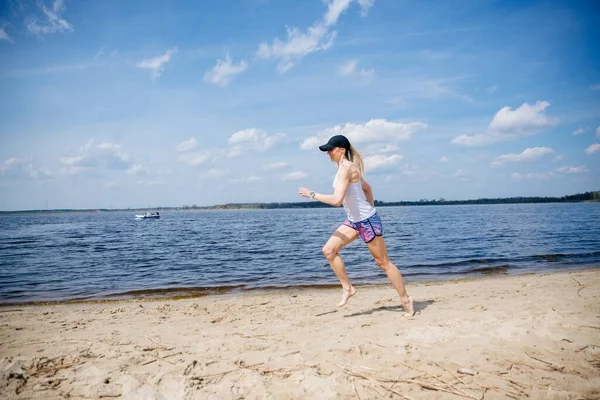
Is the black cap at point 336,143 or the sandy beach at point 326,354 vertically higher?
the black cap at point 336,143

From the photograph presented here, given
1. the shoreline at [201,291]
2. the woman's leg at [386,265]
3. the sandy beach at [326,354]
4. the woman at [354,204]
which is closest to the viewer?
the sandy beach at [326,354]

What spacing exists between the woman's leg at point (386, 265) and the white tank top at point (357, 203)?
0.38 metres

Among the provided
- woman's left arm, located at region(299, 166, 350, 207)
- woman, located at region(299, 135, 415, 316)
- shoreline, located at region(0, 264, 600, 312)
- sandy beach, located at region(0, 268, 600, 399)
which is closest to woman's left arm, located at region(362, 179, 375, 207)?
woman, located at region(299, 135, 415, 316)

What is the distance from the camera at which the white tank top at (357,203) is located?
16.1 feet

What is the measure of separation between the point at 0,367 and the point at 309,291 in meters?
7.25

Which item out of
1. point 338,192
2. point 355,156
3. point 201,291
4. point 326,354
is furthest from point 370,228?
point 201,291

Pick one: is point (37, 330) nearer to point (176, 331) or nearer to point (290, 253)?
point (176, 331)

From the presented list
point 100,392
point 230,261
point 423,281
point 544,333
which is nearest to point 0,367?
point 100,392

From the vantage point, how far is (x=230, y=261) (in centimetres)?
1588

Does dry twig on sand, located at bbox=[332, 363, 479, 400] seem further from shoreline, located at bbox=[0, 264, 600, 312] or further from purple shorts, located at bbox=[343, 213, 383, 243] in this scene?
shoreline, located at bbox=[0, 264, 600, 312]

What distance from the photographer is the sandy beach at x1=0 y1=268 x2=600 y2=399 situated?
3057 millimetres

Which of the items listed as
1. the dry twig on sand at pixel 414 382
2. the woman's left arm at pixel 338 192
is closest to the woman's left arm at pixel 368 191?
the woman's left arm at pixel 338 192

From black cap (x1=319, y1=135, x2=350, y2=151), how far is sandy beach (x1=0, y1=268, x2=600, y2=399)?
258 centimetres

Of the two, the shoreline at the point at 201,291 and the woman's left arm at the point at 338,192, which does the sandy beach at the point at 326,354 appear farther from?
the shoreline at the point at 201,291
